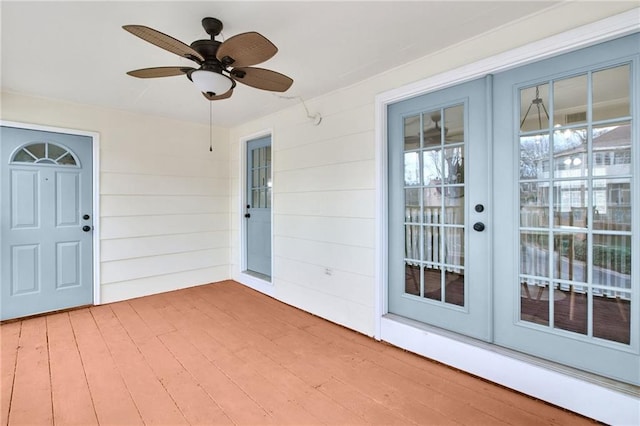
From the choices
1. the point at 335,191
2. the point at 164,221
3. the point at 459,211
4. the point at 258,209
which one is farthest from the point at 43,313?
the point at 459,211

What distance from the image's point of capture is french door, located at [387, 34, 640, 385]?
176 centimetres

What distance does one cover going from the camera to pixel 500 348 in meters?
2.16

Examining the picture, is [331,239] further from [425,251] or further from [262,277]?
[262,277]

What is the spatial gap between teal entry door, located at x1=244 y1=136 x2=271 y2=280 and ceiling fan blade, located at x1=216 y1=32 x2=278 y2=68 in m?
2.35

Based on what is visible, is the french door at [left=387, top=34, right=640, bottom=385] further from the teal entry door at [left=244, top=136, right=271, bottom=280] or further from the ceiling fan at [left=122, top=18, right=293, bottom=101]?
the teal entry door at [left=244, top=136, right=271, bottom=280]

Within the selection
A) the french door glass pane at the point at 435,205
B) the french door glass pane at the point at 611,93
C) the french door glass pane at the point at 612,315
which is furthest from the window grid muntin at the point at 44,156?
the french door glass pane at the point at 612,315

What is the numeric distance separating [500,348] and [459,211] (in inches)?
39.6

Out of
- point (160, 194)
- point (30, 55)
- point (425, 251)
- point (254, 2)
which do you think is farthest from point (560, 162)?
point (160, 194)

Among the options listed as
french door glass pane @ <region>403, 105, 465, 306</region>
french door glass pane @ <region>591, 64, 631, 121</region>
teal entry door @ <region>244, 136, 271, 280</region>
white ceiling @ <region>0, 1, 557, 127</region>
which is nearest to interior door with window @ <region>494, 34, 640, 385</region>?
french door glass pane @ <region>591, 64, 631, 121</region>

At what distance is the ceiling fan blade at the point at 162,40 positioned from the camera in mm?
1514

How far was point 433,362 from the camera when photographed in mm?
2404

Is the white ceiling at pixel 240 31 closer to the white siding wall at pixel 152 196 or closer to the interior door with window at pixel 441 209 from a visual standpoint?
the interior door with window at pixel 441 209

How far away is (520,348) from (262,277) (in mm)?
3097

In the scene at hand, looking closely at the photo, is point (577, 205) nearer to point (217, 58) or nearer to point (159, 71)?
point (217, 58)
